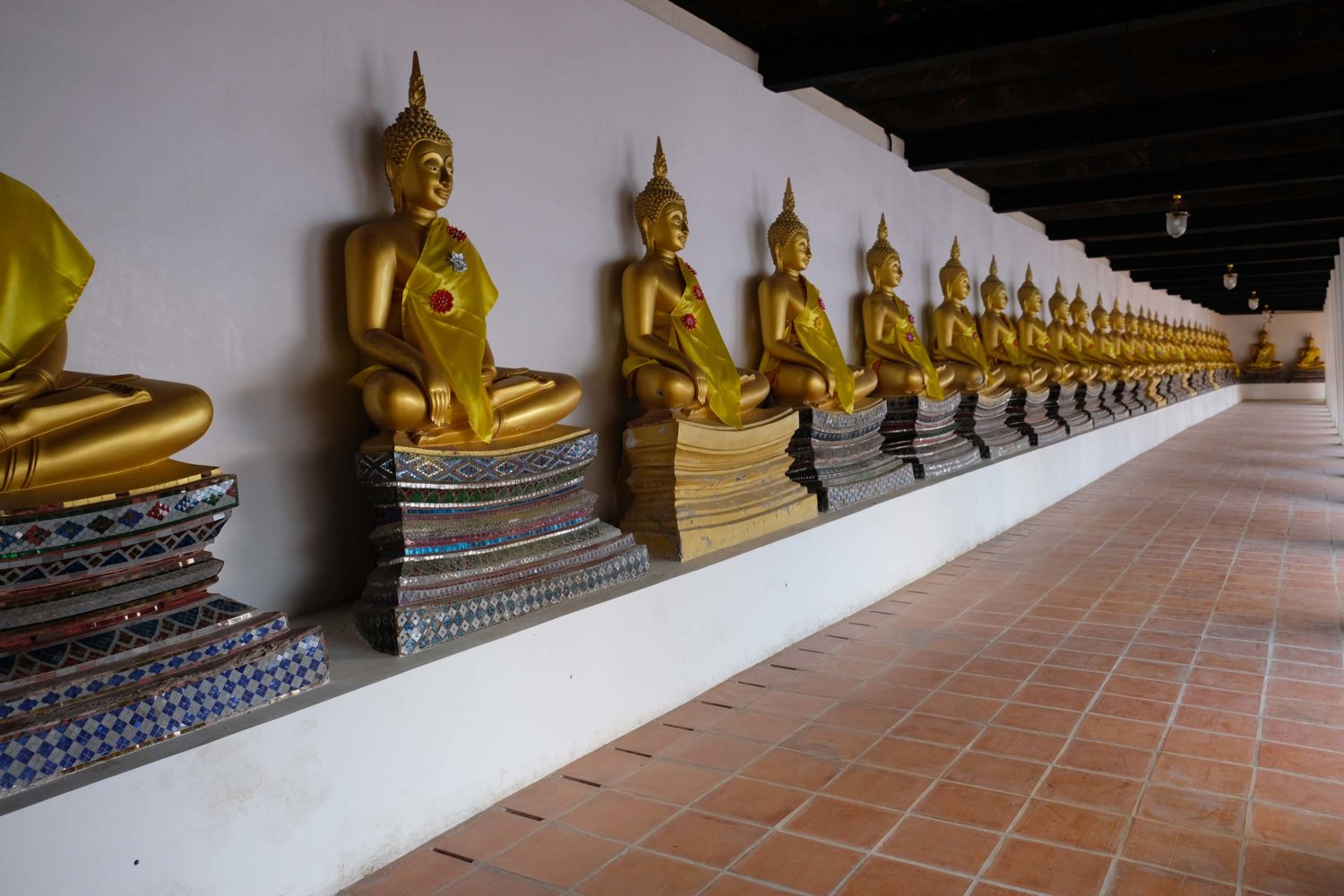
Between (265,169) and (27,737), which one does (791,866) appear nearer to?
(27,737)

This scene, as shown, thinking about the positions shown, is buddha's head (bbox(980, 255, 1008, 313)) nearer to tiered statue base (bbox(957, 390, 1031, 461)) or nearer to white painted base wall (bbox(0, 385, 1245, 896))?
tiered statue base (bbox(957, 390, 1031, 461))

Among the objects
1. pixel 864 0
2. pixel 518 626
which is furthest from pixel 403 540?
pixel 864 0

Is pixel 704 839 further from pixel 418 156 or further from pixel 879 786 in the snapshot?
pixel 418 156

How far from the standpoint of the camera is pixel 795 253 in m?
4.70

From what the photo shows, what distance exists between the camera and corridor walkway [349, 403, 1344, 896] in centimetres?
212

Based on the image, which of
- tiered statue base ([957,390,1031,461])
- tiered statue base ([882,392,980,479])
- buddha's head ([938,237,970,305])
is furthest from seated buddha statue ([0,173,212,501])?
buddha's head ([938,237,970,305])

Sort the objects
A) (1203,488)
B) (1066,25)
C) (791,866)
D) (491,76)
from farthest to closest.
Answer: (1203,488), (1066,25), (491,76), (791,866)

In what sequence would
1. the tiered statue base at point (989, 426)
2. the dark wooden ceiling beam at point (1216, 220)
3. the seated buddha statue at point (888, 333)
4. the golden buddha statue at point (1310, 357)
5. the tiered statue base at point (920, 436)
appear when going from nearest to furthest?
the tiered statue base at point (920, 436), the seated buddha statue at point (888, 333), the tiered statue base at point (989, 426), the dark wooden ceiling beam at point (1216, 220), the golden buddha statue at point (1310, 357)

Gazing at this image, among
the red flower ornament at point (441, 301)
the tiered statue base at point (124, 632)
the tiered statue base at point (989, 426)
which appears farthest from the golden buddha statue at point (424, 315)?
the tiered statue base at point (989, 426)

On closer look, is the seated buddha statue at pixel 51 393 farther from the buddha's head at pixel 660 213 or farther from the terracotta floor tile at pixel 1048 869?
the buddha's head at pixel 660 213

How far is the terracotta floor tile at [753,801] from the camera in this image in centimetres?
240

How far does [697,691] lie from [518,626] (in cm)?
93

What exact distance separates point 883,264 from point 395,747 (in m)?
4.33

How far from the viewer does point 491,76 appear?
3.21 metres
